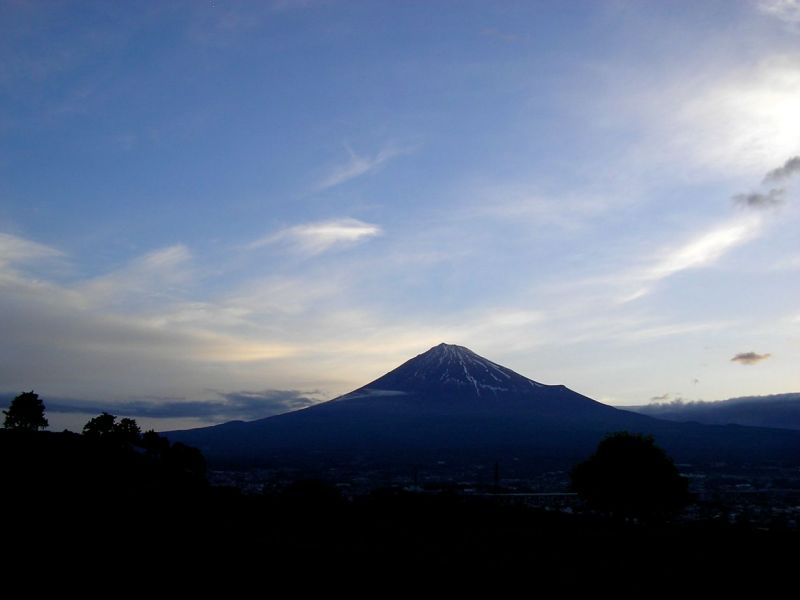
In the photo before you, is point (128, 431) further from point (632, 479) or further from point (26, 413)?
point (632, 479)

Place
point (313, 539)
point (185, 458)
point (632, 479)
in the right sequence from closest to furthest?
1. point (313, 539)
2. point (632, 479)
3. point (185, 458)

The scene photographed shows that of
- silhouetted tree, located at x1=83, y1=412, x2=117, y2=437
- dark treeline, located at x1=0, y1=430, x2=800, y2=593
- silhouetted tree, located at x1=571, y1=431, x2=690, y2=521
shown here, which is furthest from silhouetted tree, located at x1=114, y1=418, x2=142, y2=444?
silhouetted tree, located at x1=571, y1=431, x2=690, y2=521

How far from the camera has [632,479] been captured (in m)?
71.1

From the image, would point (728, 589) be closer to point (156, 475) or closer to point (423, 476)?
point (156, 475)

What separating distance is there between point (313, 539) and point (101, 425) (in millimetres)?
60450

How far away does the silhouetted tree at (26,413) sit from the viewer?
81250mm

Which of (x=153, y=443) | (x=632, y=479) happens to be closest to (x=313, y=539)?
(x=632, y=479)

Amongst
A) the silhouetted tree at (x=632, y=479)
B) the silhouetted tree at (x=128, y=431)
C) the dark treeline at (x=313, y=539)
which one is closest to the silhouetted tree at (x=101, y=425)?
the silhouetted tree at (x=128, y=431)

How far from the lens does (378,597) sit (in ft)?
74.8

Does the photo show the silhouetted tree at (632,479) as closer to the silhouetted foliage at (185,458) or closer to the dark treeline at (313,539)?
the dark treeline at (313,539)

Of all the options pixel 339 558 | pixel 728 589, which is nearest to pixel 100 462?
pixel 339 558

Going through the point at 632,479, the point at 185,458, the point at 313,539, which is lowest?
the point at 313,539

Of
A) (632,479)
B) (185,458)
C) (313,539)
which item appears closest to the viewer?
(313,539)

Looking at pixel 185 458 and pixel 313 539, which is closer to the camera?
pixel 313 539
